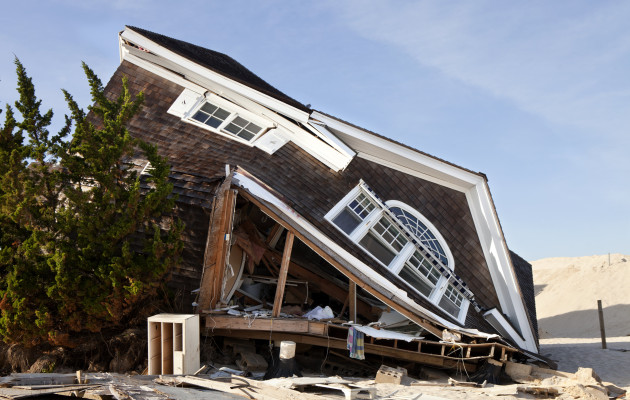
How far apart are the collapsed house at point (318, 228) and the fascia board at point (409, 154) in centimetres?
2

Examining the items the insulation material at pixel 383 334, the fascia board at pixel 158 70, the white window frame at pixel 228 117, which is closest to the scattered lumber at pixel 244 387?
the insulation material at pixel 383 334

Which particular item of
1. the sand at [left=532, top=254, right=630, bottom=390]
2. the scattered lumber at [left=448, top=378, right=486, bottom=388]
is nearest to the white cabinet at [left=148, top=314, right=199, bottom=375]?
the scattered lumber at [left=448, top=378, right=486, bottom=388]

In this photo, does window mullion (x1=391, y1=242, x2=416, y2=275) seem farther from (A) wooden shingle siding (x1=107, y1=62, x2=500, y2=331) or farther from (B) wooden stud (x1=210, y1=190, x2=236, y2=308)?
(B) wooden stud (x1=210, y1=190, x2=236, y2=308)

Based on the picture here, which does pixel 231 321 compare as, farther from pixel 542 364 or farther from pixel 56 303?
pixel 542 364

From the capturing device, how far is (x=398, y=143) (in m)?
14.3

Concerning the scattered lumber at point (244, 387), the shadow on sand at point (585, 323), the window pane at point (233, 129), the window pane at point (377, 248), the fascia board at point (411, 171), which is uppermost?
the window pane at point (233, 129)

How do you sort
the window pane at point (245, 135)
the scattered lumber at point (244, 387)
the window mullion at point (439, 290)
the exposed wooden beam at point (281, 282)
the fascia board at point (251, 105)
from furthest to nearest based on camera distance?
the window pane at point (245, 135)
the fascia board at point (251, 105)
the window mullion at point (439, 290)
the exposed wooden beam at point (281, 282)
the scattered lumber at point (244, 387)

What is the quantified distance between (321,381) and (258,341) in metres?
3.03

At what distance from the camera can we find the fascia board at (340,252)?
1126 centimetres

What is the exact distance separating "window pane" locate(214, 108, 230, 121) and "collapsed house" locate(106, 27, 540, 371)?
1.6 inches

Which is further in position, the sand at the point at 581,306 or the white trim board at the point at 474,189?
the sand at the point at 581,306

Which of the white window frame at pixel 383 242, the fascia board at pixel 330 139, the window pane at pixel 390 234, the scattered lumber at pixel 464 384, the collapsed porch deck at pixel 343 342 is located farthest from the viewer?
the fascia board at pixel 330 139

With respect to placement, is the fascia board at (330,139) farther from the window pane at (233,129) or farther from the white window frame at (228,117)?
the window pane at (233,129)

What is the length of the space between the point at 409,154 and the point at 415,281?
2919 millimetres
